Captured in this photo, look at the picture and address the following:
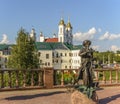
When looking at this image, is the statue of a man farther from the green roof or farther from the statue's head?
the green roof

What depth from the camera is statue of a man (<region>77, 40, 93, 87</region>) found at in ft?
38.3

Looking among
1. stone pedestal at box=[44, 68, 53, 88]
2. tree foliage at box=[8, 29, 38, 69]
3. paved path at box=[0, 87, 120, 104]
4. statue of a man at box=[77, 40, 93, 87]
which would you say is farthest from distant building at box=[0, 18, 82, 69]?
statue of a man at box=[77, 40, 93, 87]

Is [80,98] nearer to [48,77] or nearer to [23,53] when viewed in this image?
[48,77]

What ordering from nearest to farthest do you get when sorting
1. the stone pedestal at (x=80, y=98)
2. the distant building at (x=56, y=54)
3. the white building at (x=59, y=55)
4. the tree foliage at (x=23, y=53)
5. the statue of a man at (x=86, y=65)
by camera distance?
the stone pedestal at (x=80, y=98) < the statue of a man at (x=86, y=65) < the tree foliage at (x=23, y=53) < the distant building at (x=56, y=54) < the white building at (x=59, y=55)

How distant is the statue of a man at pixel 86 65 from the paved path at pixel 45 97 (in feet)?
3.85

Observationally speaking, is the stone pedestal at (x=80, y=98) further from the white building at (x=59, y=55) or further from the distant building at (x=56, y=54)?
the white building at (x=59, y=55)

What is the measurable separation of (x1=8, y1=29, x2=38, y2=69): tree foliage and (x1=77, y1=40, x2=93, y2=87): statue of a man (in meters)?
18.9

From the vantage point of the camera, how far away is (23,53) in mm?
30938

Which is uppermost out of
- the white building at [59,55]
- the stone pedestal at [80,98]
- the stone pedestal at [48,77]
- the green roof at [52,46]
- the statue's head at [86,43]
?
the green roof at [52,46]

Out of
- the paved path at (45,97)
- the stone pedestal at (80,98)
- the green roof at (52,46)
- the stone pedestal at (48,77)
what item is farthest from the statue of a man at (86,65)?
the green roof at (52,46)

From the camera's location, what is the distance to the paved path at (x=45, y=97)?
12.4m

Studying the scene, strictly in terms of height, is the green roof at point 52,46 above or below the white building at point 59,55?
above

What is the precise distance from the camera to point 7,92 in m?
15.1

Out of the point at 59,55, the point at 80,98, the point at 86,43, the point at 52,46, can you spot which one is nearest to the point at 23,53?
the point at 86,43
